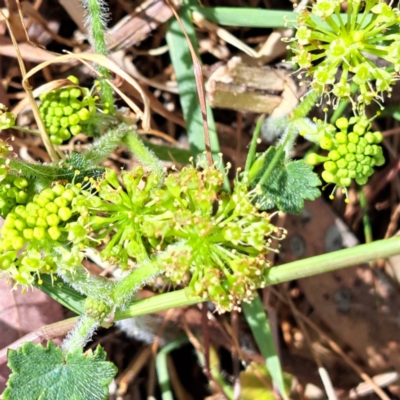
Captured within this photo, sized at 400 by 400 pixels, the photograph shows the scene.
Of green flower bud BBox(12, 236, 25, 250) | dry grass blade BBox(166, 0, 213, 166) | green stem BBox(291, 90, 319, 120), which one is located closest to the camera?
green flower bud BBox(12, 236, 25, 250)

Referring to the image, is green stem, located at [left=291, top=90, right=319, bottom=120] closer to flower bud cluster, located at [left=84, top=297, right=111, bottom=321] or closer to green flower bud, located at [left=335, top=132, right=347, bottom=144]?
green flower bud, located at [left=335, top=132, right=347, bottom=144]

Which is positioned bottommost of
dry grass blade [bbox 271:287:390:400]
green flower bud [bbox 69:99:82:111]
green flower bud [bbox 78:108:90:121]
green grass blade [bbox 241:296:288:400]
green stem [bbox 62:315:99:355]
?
dry grass blade [bbox 271:287:390:400]

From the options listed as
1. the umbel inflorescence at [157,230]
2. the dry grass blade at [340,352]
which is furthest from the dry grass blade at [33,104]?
the dry grass blade at [340,352]

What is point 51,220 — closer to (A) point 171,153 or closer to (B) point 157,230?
(B) point 157,230

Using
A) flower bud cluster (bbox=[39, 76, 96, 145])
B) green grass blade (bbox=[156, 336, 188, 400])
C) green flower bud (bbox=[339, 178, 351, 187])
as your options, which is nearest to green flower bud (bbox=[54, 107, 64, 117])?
flower bud cluster (bbox=[39, 76, 96, 145])

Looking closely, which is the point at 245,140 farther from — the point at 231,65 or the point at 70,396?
the point at 70,396

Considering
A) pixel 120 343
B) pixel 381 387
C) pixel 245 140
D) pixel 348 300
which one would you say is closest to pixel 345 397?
pixel 381 387

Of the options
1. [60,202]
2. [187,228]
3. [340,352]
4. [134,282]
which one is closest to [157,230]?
[187,228]
